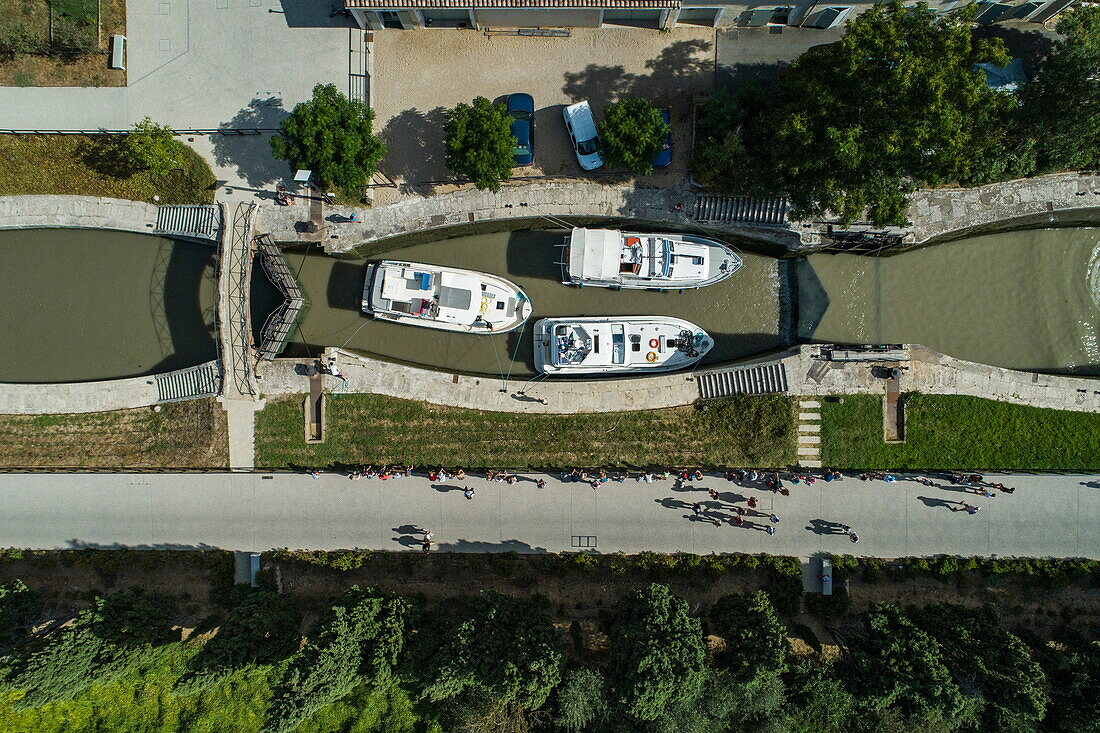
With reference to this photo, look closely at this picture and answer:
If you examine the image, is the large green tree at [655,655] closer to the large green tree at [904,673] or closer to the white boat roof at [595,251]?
the large green tree at [904,673]

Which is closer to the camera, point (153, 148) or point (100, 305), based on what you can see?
point (153, 148)

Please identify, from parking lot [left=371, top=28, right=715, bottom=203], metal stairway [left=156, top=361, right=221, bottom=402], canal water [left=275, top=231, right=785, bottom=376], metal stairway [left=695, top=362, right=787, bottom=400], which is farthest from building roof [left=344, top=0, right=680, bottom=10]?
metal stairway [left=156, top=361, right=221, bottom=402]

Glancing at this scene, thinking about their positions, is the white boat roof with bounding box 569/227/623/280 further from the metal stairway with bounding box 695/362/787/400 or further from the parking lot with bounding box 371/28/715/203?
the metal stairway with bounding box 695/362/787/400

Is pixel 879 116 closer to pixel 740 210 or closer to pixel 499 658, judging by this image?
pixel 740 210

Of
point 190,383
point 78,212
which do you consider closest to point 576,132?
point 190,383

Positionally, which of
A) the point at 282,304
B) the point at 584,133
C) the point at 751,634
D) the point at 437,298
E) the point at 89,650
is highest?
the point at 584,133

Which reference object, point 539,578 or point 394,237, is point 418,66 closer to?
point 394,237
